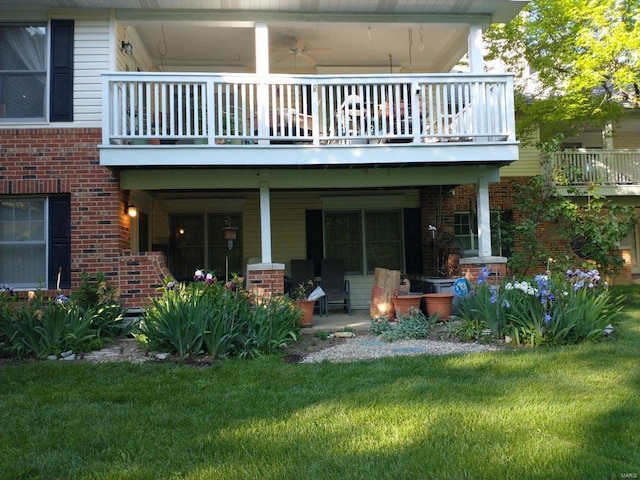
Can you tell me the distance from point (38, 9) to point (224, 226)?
5127 millimetres

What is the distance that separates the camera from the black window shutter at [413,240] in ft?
35.7

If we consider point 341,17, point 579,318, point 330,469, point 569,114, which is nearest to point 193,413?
point 330,469

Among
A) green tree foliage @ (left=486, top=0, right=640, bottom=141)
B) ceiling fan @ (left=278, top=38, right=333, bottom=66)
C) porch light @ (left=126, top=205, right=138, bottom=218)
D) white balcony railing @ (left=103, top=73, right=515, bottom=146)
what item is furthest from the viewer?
green tree foliage @ (left=486, top=0, right=640, bottom=141)

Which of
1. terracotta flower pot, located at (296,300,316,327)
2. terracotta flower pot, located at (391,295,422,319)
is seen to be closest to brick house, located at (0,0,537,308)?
terracotta flower pot, located at (296,300,316,327)

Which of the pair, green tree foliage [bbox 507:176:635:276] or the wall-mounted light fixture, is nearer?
the wall-mounted light fixture

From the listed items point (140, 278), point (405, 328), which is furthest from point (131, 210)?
point (405, 328)

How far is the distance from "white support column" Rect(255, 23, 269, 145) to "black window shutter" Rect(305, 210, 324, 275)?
3.52 meters

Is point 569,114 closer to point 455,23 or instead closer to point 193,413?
point 455,23

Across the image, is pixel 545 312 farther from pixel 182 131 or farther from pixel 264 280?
pixel 182 131

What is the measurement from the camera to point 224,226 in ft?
36.7

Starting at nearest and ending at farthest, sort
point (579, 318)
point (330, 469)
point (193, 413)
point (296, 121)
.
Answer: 1. point (330, 469)
2. point (193, 413)
3. point (579, 318)
4. point (296, 121)

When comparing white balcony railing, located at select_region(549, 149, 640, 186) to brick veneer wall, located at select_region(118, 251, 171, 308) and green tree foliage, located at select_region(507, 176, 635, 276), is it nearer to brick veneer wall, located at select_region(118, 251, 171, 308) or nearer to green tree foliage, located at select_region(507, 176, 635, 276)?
green tree foliage, located at select_region(507, 176, 635, 276)

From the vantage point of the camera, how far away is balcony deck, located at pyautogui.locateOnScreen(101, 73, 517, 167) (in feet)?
24.6

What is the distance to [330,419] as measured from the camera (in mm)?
3766
